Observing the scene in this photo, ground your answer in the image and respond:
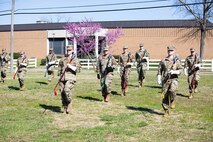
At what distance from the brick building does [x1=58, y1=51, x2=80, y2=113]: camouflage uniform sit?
1163 inches

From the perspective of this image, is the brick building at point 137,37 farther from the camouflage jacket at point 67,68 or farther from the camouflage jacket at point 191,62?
the camouflage jacket at point 67,68

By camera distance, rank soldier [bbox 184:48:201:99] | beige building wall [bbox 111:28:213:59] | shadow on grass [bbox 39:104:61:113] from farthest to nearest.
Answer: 1. beige building wall [bbox 111:28:213:59]
2. soldier [bbox 184:48:201:99]
3. shadow on grass [bbox 39:104:61:113]

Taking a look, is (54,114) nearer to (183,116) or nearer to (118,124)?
(118,124)

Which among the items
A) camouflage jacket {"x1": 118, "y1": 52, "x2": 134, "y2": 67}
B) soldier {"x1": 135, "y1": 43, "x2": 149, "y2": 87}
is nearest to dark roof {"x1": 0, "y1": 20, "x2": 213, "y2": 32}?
soldier {"x1": 135, "y1": 43, "x2": 149, "y2": 87}

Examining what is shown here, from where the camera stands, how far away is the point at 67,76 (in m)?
11.4

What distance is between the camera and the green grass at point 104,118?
8.77 m

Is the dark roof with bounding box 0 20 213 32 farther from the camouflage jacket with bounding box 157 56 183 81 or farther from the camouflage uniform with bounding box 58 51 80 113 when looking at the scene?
the camouflage uniform with bounding box 58 51 80 113

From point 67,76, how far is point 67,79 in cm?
10

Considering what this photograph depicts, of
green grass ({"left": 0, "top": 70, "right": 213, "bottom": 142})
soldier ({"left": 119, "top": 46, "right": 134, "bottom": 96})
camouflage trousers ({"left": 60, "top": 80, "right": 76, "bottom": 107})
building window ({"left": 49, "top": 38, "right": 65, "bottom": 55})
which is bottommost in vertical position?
green grass ({"left": 0, "top": 70, "right": 213, "bottom": 142})

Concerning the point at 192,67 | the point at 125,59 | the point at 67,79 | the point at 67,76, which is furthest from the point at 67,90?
the point at 192,67

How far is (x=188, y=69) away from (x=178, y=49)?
3104cm

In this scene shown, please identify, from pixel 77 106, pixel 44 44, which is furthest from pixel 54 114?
pixel 44 44

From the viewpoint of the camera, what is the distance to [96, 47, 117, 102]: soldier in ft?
44.6

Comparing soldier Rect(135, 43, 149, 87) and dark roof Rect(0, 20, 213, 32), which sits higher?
dark roof Rect(0, 20, 213, 32)
